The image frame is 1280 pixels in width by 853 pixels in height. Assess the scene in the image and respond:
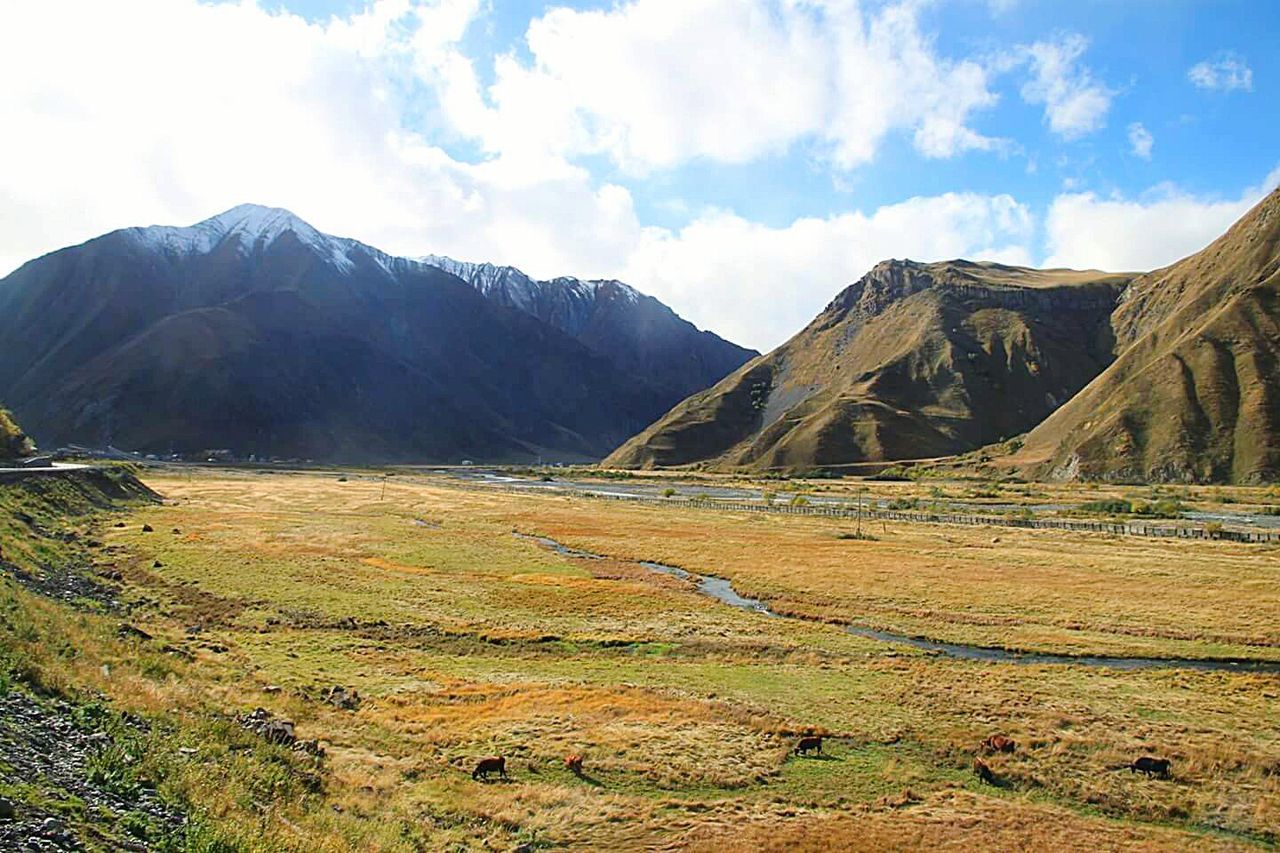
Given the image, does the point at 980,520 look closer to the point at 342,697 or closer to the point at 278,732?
the point at 342,697

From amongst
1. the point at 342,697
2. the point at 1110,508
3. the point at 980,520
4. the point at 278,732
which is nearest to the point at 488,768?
the point at 278,732

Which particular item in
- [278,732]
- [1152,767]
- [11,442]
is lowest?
[1152,767]

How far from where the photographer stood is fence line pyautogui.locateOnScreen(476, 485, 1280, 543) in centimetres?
8700

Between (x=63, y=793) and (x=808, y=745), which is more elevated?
(x=63, y=793)

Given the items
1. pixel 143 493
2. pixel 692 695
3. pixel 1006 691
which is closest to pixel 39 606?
pixel 692 695

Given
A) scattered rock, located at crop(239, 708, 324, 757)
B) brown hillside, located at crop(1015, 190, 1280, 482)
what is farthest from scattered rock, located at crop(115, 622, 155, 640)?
brown hillside, located at crop(1015, 190, 1280, 482)

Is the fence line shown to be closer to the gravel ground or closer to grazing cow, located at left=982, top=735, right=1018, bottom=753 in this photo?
grazing cow, located at left=982, top=735, right=1018, bottom=753

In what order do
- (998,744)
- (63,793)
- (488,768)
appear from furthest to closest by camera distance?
(998,744) → (488,768) → (63,793)

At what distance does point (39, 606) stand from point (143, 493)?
85.6 m

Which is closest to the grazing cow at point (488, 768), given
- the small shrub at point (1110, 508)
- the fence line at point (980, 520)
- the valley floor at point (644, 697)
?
the valley floor at point (644, 697)

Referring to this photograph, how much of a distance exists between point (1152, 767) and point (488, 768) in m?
20.4

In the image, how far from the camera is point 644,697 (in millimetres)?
30094

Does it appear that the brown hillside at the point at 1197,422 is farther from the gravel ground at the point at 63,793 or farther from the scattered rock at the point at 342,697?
the gravel ground at the point at 63,793

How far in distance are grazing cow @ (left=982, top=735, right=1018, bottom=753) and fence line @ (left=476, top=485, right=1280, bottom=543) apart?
76633mm
